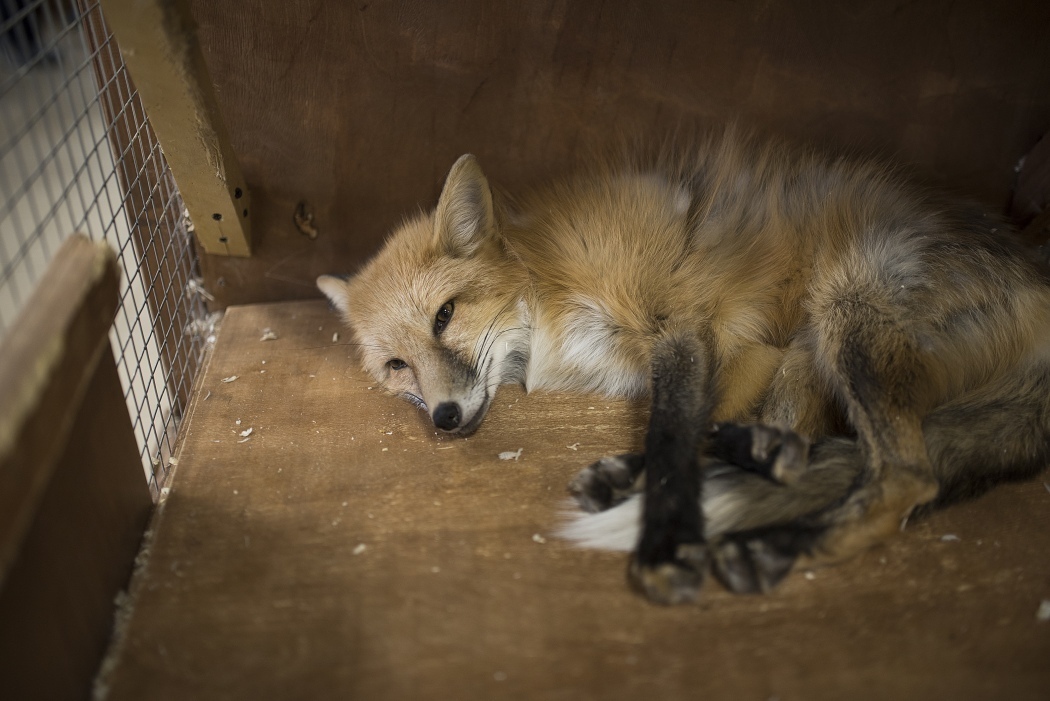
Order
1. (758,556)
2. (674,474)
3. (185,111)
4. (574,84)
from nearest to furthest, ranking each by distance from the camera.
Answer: (758,556) < (674,474) < (185,111) < (574,84)

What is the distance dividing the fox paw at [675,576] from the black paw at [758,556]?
0.12 ft

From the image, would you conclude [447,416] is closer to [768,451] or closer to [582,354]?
[582,354]

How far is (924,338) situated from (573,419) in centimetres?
75

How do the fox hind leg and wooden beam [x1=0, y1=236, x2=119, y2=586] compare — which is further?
the fox hind leg

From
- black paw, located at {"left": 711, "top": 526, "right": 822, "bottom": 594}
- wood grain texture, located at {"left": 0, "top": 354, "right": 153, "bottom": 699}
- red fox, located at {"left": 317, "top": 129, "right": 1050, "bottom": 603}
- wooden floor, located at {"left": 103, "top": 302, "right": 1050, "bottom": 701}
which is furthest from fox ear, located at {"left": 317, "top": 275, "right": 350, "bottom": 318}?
black paw, located at {"left": 711, "top": 526, "right": 822, "bottom": 594}

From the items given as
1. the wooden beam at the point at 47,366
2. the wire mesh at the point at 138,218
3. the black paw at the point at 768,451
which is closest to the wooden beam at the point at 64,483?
the wooden beam at the point at 47,366

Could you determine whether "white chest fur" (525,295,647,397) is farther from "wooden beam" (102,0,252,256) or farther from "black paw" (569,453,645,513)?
A: "wooden beam" (102,0,252,256)

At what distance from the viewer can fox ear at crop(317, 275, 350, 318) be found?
1.94m

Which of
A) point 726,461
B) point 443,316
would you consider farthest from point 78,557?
point 726,461

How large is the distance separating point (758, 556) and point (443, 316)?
2.92 feet

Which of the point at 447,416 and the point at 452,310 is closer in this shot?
the point at 447,416

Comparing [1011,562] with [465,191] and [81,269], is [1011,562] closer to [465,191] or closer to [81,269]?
[465,191]

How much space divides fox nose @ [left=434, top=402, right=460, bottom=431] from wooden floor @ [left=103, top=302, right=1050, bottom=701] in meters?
0.05

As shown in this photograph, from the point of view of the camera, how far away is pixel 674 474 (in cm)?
139
